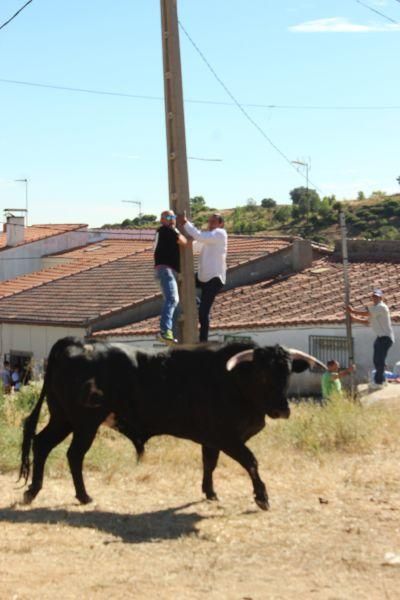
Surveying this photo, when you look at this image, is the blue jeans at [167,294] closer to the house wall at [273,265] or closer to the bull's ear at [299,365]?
the bull's ear at [299,365]

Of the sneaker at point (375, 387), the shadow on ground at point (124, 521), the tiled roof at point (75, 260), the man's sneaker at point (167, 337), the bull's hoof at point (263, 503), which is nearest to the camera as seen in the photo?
the shadow on ground at point (124, 521)

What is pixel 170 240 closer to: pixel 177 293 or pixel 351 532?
pixel 177 293

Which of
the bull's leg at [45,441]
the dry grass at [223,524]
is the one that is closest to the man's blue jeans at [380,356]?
the dry grass at [223,524]

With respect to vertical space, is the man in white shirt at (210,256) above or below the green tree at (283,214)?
below

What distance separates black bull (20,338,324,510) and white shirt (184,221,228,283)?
120 inches

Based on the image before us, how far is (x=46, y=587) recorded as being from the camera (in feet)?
23.1

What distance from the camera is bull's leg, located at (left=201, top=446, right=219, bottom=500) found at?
32.2ft

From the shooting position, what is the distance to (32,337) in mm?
35969

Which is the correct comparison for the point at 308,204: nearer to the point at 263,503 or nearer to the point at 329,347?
the point at 329,347

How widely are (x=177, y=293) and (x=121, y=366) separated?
131 inches

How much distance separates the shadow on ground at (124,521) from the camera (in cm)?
856

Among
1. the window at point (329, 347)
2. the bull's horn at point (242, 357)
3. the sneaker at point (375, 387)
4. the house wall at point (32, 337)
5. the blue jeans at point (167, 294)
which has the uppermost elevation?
the blue jeans at point (167, 294)

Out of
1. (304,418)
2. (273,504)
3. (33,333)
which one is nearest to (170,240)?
(304,418)

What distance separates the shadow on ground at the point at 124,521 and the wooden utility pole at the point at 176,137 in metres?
4.07
